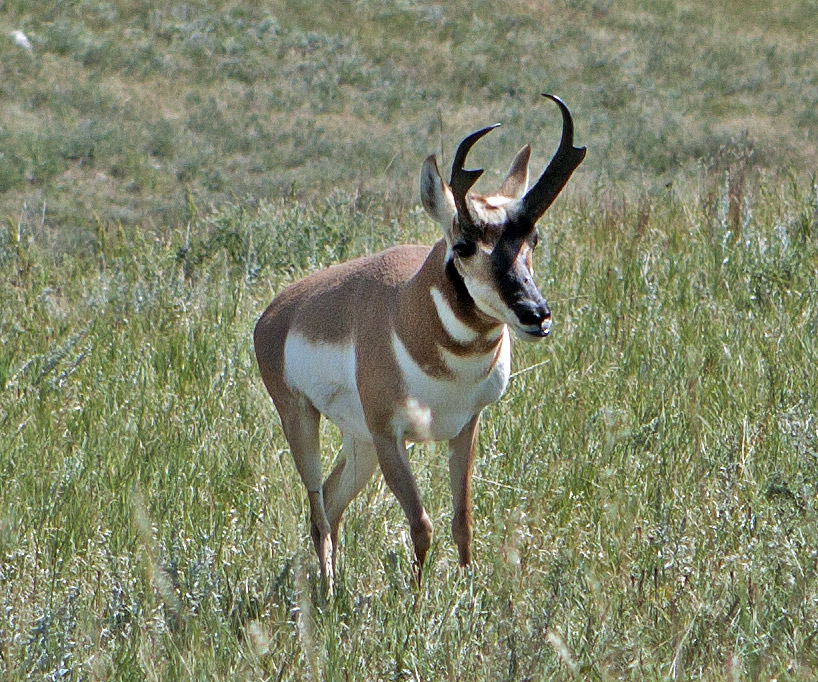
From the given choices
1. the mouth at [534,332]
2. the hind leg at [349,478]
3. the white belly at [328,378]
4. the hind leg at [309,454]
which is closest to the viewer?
the mouth at [534,332]

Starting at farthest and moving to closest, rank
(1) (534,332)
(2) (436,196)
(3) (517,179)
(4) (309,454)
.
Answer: (4) (309,454), (3) (517,179), (2) (436,196), (1) (534,332)

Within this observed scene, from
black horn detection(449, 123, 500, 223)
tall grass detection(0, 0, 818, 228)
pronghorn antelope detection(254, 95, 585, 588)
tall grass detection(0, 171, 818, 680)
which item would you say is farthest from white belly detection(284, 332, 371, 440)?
tall grass detection(0, 0, 818, 228)

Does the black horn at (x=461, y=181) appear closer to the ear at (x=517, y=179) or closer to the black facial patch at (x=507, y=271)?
the black facial patch at (x=507, y=271)

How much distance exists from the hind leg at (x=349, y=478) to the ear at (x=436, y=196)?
106cm

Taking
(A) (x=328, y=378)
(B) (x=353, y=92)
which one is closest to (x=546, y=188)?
(A) (x=328, y=378)

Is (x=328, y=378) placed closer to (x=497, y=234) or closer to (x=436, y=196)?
(x=436, y=196)

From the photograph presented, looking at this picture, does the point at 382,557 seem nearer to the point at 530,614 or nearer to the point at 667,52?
the point at 530,614

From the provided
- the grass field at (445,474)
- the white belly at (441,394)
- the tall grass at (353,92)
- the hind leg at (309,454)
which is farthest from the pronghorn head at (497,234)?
the tall grass at (353,92)

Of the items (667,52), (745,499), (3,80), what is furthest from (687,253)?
(667,52)

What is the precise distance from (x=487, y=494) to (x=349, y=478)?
0.51 meters

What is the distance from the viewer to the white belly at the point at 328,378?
4012 millimetres

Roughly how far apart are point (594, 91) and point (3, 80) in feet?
37.2

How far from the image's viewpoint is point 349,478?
4.47 metres

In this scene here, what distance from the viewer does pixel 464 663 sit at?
3.08 meters
